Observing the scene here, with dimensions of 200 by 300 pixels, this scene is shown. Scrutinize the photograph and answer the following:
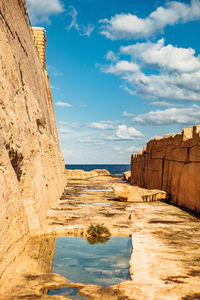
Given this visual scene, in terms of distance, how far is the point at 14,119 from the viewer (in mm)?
6496

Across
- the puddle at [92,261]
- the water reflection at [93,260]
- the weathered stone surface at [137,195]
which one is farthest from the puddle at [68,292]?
the weathered stone surface at [137,195]

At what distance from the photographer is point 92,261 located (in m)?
5.23

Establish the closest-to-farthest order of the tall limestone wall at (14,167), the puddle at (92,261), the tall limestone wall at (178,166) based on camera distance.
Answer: the puddle at (92,261)
the tall limestone wall at (14,167)
the tall limestone wall at (178,166)

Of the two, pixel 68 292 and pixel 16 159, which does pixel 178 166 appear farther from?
pixel 68 292

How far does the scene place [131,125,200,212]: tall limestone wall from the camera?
10117 millimetres

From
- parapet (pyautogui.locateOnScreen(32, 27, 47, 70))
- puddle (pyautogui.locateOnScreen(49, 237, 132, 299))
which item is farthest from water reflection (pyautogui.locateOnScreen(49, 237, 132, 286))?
parapet (pyautogui.locateOnScreen(32, 27, 47, 70))

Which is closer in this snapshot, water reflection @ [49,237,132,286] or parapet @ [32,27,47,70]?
water reflection @ [49,237,132,286]

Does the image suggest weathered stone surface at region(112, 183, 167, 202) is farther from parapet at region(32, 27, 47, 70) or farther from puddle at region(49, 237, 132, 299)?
parapet at region(32, 27, 47, 70)

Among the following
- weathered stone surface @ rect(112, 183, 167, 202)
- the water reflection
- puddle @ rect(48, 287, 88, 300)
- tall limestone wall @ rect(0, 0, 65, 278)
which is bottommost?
the water reflection

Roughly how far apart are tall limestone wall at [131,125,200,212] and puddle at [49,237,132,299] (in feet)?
15.2

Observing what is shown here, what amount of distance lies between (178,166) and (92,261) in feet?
25.4

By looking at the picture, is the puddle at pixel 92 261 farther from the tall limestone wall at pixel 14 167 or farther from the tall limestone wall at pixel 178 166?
the tall limestone wall at pixel 178 166

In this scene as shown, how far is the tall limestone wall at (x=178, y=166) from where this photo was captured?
1012 centimetres

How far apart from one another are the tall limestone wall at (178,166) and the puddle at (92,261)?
15.2 feet
